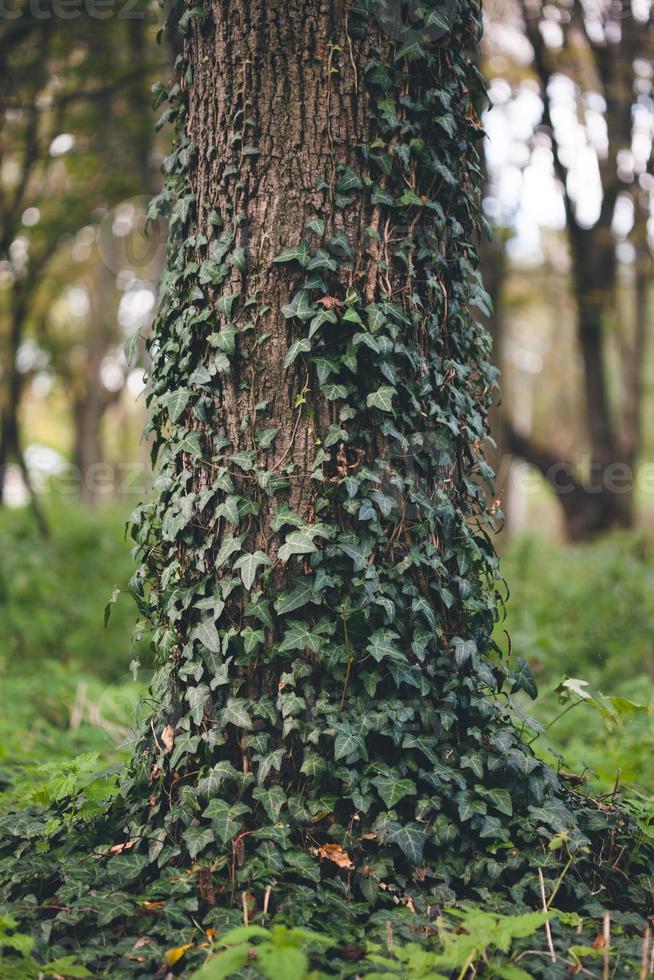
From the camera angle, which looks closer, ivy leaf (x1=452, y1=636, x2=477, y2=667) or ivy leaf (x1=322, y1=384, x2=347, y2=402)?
ivy leaf (x1=322, y1=384, x2=347, y2=402)

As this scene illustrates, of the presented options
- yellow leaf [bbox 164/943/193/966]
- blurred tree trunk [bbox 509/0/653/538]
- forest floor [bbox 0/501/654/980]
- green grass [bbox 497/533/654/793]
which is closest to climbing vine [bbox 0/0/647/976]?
yellow leaf [bbox 164/943/193/966]

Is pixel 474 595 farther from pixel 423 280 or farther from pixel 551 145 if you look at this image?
pixel 551 145

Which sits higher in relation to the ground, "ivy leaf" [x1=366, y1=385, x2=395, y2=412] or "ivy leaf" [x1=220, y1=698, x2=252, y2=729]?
"ivy leaf" [x1=366, y1=385, x2=395, y2=412]

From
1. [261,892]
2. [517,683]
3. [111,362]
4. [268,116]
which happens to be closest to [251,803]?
[261,892]

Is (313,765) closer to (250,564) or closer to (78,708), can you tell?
(250,564)

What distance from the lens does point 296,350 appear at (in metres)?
2.99

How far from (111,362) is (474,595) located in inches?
890

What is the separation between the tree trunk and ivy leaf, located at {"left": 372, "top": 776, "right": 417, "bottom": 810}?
0.06ft

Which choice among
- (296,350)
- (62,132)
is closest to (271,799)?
(296,350)

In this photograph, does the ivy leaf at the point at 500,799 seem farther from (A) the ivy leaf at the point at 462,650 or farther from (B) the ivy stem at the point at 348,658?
(B) the ivy stem at the point at 348,658

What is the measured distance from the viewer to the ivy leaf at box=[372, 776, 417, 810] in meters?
2.87

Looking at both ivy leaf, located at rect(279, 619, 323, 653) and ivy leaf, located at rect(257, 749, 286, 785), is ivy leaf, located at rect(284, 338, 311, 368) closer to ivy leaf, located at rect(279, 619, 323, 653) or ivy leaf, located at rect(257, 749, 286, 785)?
ivy leaf, located at rect(279, 619, 323, 653)

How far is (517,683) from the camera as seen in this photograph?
129 inches

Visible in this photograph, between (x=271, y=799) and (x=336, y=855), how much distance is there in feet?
0.96
